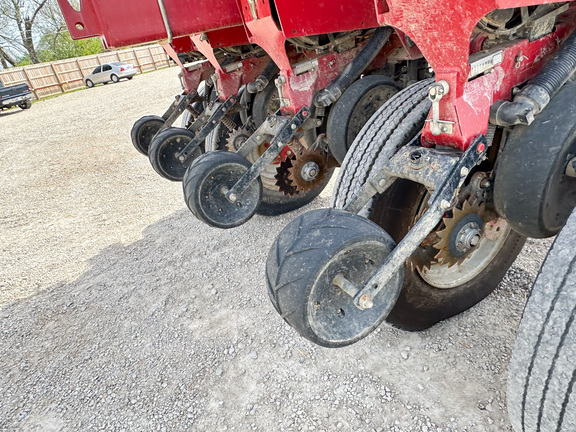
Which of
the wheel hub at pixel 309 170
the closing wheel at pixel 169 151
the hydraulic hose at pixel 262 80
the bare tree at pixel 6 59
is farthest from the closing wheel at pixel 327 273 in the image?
the bare tree at pixel 6 59

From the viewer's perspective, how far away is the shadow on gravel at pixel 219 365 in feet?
5.87

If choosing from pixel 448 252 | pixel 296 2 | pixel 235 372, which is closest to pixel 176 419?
pixel 235 372

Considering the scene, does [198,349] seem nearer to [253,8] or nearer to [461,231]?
[461,231]

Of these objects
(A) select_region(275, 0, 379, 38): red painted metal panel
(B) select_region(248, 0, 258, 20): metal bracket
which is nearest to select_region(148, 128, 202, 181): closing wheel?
(B) select_region(248, 0, 258, 20): metal bracket

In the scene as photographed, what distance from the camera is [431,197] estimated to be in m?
1.27

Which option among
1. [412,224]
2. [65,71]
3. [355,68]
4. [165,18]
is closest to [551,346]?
[412,224]

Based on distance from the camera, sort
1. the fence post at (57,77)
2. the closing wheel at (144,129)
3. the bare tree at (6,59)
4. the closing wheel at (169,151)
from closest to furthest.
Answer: the closing wheel at (169,151)
the closing wheel at (144,129)
the fence post at (57,77)
the bare tree at (6,59)

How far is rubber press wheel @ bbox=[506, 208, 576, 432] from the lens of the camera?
1025 millimetres

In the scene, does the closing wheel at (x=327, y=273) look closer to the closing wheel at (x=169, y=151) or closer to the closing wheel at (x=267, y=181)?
the closing wheel at (x=267, y=181)

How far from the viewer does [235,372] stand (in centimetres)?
210

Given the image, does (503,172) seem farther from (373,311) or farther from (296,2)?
(296,2)

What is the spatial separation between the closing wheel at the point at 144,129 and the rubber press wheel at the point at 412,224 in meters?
2.85

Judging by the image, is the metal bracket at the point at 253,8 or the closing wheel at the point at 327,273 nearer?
the closing wheel at the point at 327,273

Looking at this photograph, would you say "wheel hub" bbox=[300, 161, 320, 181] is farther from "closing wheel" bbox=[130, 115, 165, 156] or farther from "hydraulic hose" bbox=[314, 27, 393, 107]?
"closing wheel" bbox=[130, 115, 165, 156]
